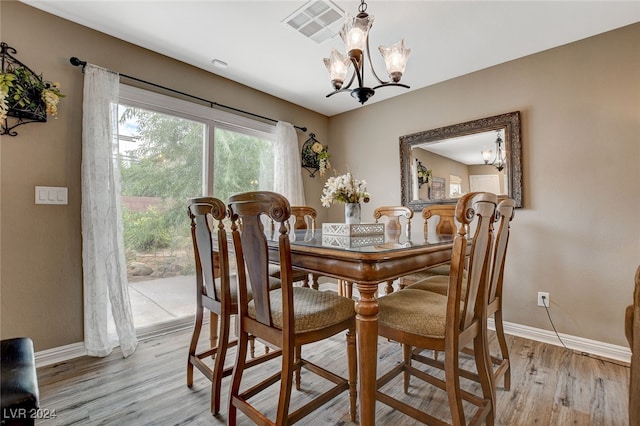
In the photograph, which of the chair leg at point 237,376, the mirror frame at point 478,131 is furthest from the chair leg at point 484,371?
the mirror frame at point 478,131

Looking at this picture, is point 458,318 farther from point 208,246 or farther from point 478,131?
point 478,131

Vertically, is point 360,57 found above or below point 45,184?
above

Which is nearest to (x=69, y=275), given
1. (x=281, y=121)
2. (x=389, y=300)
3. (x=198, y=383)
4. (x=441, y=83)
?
(x=198, y=383)

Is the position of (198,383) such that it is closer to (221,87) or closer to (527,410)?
(527,410)

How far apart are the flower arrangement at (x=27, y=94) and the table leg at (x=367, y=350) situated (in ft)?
7.64

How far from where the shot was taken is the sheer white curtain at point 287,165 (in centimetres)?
346

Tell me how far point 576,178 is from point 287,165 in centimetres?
271

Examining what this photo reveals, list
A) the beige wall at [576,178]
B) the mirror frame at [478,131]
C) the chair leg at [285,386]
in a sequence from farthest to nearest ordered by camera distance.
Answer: the mirror frame at [478,131] → the beige wall at [576,178] → the chair leg at [285,386]

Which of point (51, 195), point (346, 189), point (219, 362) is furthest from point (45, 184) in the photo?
point (346, 189)

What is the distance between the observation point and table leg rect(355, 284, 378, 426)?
1121 mm

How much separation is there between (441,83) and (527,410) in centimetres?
288

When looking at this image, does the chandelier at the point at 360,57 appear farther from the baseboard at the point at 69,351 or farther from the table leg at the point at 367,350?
the baseboard at the point at 69,351

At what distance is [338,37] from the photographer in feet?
7.67

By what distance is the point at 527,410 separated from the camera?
5.09 feet
